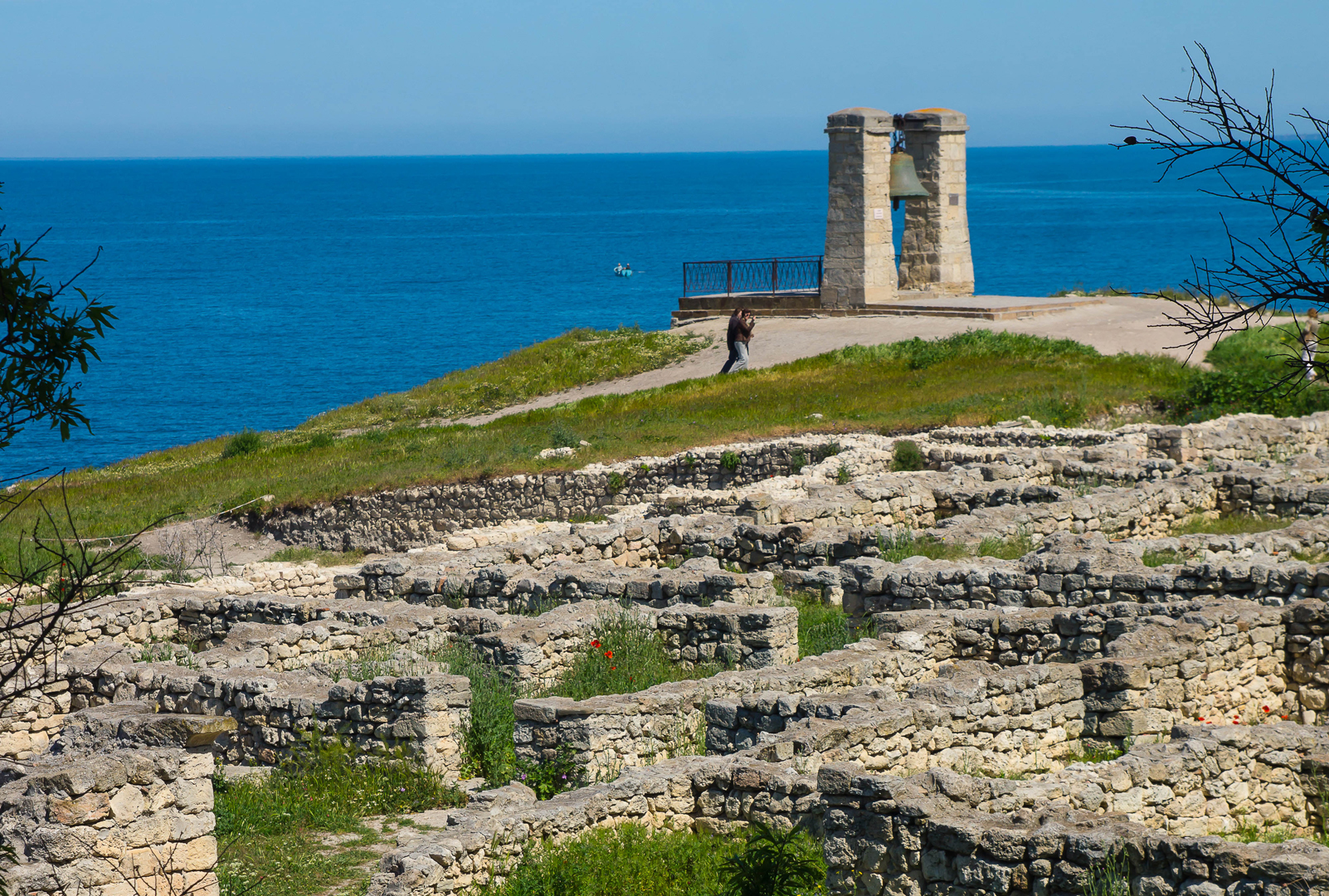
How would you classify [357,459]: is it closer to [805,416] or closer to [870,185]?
[805,416]

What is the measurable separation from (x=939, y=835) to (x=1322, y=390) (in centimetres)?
2030

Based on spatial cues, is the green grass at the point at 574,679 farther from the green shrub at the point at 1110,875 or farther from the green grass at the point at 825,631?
the green shrub at the point at 1110,875

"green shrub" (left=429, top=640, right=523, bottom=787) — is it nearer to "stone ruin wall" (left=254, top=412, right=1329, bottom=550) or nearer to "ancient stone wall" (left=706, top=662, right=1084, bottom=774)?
"ancient stone wall" (left=706, top=662, right=1084, bottom=774)

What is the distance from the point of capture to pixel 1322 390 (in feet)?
79.9

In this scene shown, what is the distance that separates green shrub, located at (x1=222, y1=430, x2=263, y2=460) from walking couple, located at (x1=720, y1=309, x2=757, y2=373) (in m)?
11.4

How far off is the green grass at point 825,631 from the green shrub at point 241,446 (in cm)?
2171

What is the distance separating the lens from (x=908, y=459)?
2172cm

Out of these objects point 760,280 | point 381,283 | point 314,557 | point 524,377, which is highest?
point 381,283

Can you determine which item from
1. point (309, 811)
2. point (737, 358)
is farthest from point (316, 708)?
point (737, 358)

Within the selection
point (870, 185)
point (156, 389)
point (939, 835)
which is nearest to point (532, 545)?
point (939, 835)

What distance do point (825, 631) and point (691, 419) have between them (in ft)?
48.0

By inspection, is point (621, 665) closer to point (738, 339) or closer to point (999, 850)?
point (999, 850)

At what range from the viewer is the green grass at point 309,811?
28.2 feet

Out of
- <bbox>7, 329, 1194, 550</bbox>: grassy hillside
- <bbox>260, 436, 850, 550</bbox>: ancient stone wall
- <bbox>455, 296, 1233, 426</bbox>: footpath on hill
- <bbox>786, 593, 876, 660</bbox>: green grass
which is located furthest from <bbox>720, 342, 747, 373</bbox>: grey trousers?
<bbox>786, 593, 876, 660</bbox>: green grass
